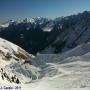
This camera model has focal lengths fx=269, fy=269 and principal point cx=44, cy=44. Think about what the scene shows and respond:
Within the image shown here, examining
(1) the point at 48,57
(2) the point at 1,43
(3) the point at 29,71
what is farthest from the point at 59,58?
(2) the point at 1,43

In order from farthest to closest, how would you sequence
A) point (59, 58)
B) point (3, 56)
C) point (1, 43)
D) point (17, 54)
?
1. point (1, 43)
2. point (17, 54)
3. point (3, 56)
4. point (59, 58)

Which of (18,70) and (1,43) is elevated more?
(1,43)

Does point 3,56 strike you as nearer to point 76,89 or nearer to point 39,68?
point 39,68

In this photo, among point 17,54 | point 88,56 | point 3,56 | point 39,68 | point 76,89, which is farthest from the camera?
point 17,54

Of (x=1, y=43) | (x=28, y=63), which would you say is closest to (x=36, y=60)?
(x=28, y=63)

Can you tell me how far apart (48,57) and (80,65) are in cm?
2482

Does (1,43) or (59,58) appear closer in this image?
(59,58)

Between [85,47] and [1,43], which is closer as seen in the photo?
[85,47]

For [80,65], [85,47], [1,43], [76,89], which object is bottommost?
[76,89]

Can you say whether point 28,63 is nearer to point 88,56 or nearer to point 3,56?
point 88,56

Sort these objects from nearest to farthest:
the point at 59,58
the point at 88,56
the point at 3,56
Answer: the point at 88,56
the point at 59,58
the point at 3,56

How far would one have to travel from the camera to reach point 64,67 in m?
65.5

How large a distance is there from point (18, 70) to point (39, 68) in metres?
6.86

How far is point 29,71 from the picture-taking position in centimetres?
7675
